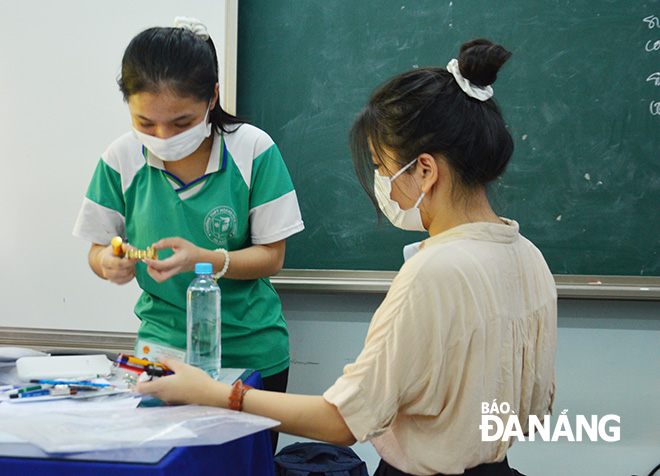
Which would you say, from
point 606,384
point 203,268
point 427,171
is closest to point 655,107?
point 606,384

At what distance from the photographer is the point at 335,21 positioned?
206 centimetres

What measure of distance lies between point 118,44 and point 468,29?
1318 mm

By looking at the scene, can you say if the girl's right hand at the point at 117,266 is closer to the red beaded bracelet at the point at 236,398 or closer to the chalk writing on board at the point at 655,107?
the red beaded bracelet at the point at 236,398

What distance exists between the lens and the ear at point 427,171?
3.22 ft

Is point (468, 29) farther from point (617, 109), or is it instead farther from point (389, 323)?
point (389, 323)

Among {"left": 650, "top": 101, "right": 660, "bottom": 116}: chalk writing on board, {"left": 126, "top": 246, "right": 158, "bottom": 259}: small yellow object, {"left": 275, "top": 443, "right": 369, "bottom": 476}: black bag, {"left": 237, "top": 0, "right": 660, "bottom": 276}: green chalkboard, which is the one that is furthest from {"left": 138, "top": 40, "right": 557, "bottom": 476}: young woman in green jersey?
{"left": 650, "top": 101, "right": 660, "bottom": 116}: chalk writing on board

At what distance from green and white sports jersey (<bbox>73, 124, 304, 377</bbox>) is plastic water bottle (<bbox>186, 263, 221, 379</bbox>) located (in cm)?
4

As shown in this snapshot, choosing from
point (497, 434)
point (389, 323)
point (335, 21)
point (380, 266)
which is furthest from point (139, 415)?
point (335, 21)

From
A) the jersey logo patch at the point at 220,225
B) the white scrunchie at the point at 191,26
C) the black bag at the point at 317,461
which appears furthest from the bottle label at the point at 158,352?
the black bag at the point at 317,461

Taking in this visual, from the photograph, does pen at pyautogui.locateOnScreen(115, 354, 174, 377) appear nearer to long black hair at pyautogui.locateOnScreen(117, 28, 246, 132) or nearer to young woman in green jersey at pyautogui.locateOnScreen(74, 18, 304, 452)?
young woman in green jersey at pyautogui.locateOnScreen(74, 18, 304, 452)

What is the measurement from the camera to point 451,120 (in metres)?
0.96

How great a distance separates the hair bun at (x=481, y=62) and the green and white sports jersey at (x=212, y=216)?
614 millimetres

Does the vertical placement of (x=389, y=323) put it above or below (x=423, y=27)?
below

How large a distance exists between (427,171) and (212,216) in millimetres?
624
